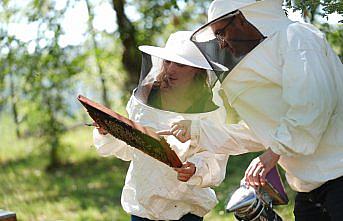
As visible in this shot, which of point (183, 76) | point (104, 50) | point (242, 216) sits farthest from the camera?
point (104, 50)

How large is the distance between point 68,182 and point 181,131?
5.81 metres

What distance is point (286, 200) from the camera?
8.73 ft

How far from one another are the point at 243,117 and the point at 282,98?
9.2 inches

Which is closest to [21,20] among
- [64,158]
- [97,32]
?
[97,32]

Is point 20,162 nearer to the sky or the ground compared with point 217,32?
nearer to the ground

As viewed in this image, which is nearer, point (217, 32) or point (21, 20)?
point (217, 32)

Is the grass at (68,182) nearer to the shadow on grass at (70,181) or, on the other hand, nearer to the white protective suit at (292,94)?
the shadow on grass at (70,181)

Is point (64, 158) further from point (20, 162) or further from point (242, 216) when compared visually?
point (242, 216)

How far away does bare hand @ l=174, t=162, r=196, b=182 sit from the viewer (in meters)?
2.70

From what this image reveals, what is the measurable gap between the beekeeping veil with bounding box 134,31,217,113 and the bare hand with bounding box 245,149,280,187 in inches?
17.3

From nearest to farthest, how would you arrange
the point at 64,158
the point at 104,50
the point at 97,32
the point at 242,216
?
the point at 242,216 → the point at 97,32 → the point at 104,50 → the point at 64,158

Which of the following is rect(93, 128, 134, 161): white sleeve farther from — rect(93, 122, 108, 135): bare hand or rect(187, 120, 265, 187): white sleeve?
rect(187, 120, 265, 187): white sleeve

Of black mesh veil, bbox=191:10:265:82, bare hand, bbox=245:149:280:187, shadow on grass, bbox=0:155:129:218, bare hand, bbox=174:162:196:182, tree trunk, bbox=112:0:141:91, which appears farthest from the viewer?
tree trunk, bbox=112:0:141:91

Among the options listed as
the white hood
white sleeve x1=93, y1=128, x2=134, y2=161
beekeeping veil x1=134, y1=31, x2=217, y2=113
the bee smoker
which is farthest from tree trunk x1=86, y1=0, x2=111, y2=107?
the bee smoker
